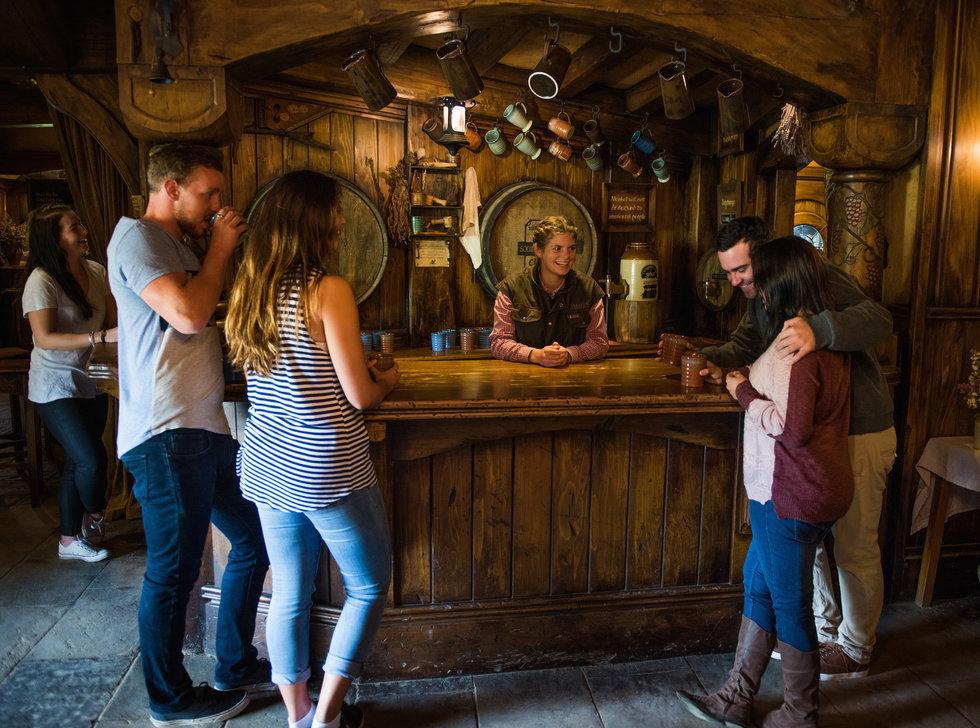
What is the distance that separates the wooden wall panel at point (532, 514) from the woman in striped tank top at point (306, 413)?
0.72 metres

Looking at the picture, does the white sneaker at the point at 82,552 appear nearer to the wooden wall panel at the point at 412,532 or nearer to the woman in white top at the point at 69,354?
the woman in white top at the point at 69,354

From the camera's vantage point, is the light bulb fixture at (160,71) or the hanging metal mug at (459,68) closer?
the light bulb fixture at (160,71)

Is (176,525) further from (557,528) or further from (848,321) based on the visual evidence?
(848,321)

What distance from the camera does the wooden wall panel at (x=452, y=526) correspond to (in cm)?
267

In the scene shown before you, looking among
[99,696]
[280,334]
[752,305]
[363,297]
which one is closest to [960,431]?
[752,305]

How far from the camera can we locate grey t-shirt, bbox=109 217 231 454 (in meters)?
2.09

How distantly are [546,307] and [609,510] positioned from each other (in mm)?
1355

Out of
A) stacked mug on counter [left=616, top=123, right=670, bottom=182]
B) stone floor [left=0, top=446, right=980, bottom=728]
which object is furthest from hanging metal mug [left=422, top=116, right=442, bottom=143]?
stone floor [left=0, top=446, right=980, bottom=728]

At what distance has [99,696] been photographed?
102 inches

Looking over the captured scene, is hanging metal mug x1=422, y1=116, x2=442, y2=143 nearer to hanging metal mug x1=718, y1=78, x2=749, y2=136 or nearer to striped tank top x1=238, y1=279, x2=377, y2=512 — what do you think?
hanging metal mug x1=718, y1=78, x2=749, y2=136

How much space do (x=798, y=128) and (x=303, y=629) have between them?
288cm

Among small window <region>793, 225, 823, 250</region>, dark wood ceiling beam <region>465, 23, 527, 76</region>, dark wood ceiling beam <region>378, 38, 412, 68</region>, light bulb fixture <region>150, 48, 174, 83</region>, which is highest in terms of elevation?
dark wood ceiling beam <region>465, 23, 527, 76</region>

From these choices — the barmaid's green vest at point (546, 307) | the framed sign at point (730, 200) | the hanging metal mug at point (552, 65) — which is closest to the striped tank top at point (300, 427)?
the hanging metal mug at point (552, 65)

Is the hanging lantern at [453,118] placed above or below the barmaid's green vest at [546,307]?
above
